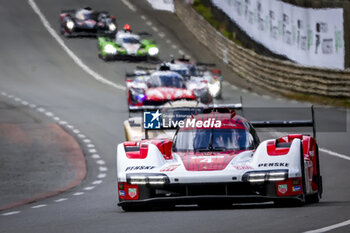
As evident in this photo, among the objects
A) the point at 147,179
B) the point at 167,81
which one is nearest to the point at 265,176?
the point at 147,179

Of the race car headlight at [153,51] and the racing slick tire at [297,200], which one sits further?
the race car headlight at [153,51]

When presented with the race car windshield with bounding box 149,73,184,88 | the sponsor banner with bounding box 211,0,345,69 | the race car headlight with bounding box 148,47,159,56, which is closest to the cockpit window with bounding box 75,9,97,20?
the race car headlight with bounding box 148,47,159,56

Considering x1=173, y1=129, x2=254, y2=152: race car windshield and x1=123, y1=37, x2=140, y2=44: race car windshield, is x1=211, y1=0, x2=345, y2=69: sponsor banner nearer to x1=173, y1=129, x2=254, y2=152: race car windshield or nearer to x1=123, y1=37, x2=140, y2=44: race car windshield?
x1=123, y1=37, x2=140, y2=44: race car windshield

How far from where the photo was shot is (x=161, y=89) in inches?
1224

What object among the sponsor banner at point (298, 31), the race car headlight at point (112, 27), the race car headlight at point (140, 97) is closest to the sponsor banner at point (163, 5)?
the race car headlight at point (112, 27)

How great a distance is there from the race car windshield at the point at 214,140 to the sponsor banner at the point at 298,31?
18.1m

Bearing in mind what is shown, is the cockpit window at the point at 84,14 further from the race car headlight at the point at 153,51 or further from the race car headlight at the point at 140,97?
the race car headlight at the point at 140,97

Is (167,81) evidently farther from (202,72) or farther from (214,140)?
(214,140)

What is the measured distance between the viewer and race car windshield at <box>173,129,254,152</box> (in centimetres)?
1467

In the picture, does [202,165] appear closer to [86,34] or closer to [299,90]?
[299,90]

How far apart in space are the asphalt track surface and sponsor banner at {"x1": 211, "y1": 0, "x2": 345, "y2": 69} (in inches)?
70.3

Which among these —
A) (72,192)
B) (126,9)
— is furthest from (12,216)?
(126,9)

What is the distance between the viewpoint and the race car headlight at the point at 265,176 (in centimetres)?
1336

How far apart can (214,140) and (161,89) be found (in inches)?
645
